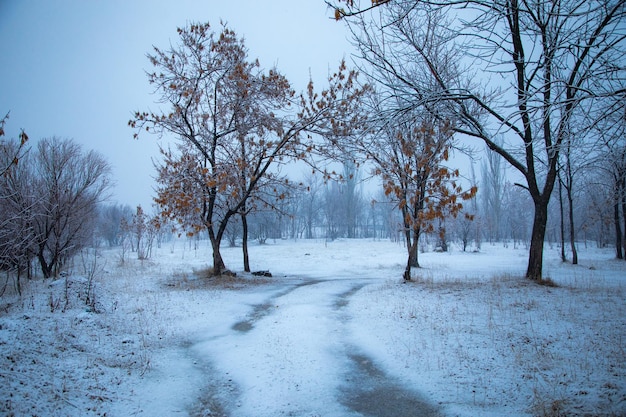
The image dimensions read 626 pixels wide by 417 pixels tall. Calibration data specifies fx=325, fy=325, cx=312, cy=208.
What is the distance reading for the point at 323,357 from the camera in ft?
17.6

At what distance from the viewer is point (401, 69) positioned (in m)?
8.06

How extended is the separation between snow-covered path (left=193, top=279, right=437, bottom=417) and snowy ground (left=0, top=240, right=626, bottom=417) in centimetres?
2

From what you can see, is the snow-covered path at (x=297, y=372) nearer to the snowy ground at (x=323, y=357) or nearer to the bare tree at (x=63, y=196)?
the snowy ground at (x=323, y=357)

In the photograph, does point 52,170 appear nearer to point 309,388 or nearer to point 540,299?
point 309,388

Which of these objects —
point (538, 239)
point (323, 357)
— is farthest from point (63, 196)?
point (538, 239)

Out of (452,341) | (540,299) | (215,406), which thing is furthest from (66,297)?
(540,299)

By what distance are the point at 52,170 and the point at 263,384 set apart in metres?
15.5

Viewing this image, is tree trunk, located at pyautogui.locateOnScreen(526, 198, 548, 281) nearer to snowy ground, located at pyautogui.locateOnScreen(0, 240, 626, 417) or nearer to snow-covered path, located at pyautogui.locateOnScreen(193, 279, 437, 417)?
snowy ground, located at pyautogui.locateOnScreen(0, 240, 626, 417)

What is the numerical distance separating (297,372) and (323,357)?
0.67 m

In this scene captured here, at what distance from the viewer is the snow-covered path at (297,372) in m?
3.92

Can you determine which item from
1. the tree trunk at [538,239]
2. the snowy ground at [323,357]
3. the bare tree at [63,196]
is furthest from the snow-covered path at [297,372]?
the bare tree at [63,196]

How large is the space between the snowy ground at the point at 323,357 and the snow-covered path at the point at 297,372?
0.02 m

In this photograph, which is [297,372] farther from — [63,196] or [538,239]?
[63,196]

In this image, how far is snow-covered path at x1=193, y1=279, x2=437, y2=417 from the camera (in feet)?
12.9
